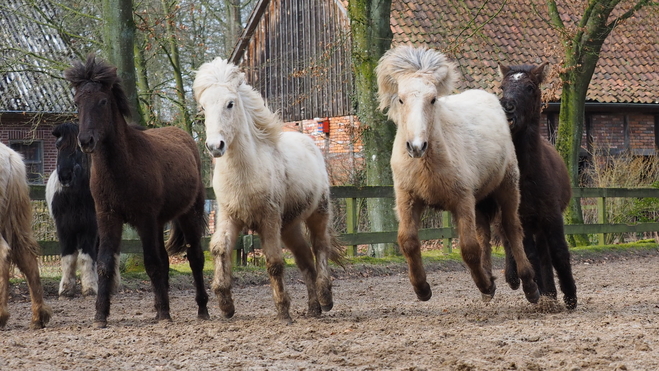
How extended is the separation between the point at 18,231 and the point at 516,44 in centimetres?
2005

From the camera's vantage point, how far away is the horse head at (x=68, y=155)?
1064cm

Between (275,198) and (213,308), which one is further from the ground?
(275,198)

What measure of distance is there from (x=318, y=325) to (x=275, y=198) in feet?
3.91

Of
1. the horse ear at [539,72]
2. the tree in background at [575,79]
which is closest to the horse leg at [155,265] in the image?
the horse ear at [539,72]

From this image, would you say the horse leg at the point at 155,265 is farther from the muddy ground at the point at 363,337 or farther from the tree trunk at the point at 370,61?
the tree trunk at the point at 370,61

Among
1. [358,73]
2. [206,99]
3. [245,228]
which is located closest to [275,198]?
[245,228]

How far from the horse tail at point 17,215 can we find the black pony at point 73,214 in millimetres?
Result: 2273

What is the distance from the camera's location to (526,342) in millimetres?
6020

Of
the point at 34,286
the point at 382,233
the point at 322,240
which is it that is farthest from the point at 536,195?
the point at 382,233

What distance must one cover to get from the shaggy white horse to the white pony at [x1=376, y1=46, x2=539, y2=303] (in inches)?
135

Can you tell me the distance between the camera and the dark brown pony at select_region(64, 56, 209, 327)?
25.4 feet

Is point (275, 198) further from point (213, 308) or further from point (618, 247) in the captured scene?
point (618, 247)

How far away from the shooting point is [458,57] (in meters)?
24.0

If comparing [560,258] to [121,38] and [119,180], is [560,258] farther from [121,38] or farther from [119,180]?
[121,38]
